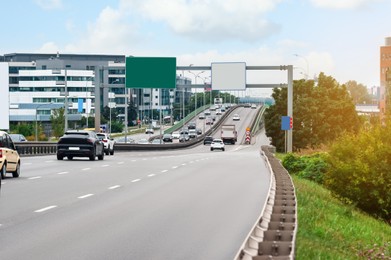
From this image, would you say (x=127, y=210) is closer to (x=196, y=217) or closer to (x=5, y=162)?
(x=196, y=217)

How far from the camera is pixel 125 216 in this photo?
15.9 metres

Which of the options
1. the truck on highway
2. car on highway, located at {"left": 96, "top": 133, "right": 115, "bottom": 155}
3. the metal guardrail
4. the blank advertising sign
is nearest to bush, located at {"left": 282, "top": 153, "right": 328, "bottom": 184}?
the metal guardrail

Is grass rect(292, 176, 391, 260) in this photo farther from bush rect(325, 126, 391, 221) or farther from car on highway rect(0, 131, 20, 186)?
car on highway rect(0, 131, 20, 186)

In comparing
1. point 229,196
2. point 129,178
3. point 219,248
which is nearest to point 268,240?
point 219,248

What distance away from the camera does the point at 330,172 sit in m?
22.2

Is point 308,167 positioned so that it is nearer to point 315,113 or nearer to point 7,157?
point 7,157

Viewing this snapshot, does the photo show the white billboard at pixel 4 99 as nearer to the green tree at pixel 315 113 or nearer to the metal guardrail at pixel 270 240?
the metal guardrail at pixel 270 240

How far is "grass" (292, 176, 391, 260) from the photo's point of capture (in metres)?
11.1

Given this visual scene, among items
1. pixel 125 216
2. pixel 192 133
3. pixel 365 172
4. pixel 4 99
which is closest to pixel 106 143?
pixel 4 99

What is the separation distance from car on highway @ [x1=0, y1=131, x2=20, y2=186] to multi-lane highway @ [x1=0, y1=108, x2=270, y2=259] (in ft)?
1.55

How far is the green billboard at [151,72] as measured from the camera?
7612 centimetres

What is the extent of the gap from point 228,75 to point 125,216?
60394 millimetres

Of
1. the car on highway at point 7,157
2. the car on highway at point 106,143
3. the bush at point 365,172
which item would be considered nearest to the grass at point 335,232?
the bush at point 365,172

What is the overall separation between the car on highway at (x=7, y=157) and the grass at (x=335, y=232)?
8.72m
